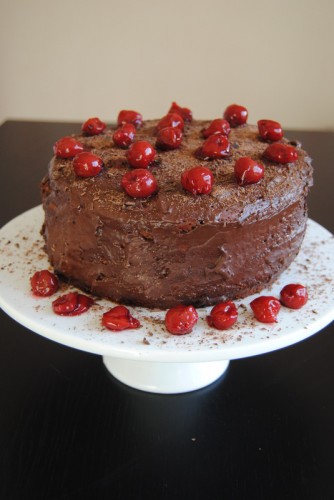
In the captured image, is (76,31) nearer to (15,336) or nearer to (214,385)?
(15,336)

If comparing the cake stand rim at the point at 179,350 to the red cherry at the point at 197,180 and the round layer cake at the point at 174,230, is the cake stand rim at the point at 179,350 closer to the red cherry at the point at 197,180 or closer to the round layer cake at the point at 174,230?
the round layer cake at the point at 174,230

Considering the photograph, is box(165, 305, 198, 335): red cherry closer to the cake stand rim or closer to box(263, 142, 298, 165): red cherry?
the cake stand rim

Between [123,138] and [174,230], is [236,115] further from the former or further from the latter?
[174,230]

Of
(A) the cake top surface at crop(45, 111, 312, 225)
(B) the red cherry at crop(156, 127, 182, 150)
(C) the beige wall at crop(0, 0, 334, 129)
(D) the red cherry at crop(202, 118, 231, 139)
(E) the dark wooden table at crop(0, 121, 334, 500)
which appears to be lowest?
(E) the dark wooden table at crop(0, 121, 334, 500)

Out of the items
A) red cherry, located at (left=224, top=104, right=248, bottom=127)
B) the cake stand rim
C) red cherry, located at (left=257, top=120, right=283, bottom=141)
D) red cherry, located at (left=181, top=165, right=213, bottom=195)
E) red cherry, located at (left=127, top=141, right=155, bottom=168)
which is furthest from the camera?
red cherry, located at (left=224, top=104, right=248, bottom=127)

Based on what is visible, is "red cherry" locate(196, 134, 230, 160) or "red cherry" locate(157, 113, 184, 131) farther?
"red cherry" locate(157, 113, 184, 131)

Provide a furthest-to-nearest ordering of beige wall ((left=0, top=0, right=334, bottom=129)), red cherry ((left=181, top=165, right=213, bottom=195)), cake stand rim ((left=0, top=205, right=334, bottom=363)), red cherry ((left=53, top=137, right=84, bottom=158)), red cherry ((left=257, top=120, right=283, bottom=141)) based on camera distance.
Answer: beige wall ((left=0, top=0, right=334, bottom=129)) < red cherry ((left=257, top=120, right=283, bottom=141)) < red cherry ((left=53, top=137, right=84, bottom=158)) < red cherry ((left=181, top=165, right=213, bottom=195)) < cake stand rim ((left=0, top=205, right=334, bottom=363))

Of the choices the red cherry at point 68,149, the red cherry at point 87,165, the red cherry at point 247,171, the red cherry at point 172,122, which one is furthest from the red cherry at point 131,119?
the red cherry at point 247,171

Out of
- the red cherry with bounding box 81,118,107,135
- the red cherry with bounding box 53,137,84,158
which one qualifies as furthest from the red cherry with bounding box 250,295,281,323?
the red cherry with bounding box 81,118,107,135
